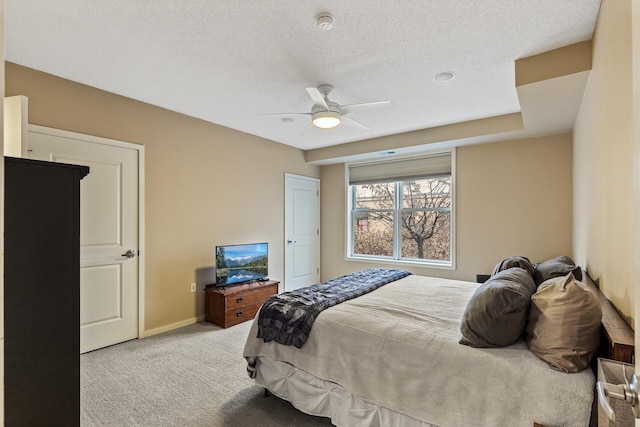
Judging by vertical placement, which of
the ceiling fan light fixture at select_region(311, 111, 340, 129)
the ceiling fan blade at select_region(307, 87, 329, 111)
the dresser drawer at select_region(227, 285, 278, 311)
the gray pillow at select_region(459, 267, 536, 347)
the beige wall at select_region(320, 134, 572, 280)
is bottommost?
the dresser drawer at select_region(227, 285, 278, 311)

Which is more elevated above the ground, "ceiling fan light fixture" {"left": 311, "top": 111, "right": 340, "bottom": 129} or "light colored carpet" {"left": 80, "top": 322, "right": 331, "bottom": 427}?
"ceiling fan light fixture" {"left": 311, "top": 111, "right": 340, "bottom": 129}

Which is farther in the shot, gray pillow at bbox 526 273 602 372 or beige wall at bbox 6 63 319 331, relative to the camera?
beige wall at bbox 6 63 319 331

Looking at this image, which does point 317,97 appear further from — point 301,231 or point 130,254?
point 301,231

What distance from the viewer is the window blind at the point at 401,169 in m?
4.79

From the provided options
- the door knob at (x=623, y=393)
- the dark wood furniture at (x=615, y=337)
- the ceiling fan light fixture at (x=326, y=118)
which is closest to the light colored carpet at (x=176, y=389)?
the dark wood furniture at (x=615, y=337)

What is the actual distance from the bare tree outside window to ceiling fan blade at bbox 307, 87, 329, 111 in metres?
2.67

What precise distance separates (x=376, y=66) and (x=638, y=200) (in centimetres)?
232

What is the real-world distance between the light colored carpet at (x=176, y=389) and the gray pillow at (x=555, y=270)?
184 centimetres

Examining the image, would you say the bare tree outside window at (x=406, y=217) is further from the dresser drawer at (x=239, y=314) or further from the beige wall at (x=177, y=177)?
the dresser drawer at (x=239, y=314)

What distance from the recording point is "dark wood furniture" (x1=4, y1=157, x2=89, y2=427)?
121 cm

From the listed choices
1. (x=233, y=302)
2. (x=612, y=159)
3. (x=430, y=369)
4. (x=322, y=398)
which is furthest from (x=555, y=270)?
(x=233, y=302)

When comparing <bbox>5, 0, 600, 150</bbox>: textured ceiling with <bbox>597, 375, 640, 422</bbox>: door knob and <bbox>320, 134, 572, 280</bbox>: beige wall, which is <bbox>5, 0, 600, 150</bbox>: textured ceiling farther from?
<bbox>597, 375, 640, 422</bbox>: door knob

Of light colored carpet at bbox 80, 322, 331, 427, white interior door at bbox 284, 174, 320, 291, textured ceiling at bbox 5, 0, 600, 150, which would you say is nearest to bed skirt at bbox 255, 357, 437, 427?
light colored carpet at bbox 80, 322, 331, 427

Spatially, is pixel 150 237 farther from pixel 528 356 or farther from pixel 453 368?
pixel 528 356
